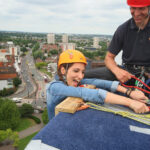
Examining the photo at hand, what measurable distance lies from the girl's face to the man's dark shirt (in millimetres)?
809

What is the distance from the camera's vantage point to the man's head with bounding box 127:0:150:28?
74.6 inches

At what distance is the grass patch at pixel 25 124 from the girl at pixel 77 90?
45.6ft

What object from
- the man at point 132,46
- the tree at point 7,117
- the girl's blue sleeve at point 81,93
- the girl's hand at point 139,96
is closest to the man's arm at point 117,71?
the man at point 132,46

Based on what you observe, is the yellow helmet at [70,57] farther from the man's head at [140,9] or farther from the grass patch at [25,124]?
the grass patch at [25,124]

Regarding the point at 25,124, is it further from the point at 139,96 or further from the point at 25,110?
the point at 139,96

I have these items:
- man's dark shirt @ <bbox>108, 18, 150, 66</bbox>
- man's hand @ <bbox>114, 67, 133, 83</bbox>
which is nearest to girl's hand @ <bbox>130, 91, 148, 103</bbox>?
man's hand @ <bbox>114, 67, 133, 83</bbox>

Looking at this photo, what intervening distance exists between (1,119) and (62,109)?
46.4 ft

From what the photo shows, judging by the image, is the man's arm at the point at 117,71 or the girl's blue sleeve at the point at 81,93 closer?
the girl's blue sleeve at the point at 81,93

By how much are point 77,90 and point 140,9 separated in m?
1.16

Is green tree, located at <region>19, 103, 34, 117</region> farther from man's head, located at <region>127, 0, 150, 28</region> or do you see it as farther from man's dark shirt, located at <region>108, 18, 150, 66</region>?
man's head, located at <region>127, 0, 150, 28</region>

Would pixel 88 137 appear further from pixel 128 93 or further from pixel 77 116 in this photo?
pixel 128 93

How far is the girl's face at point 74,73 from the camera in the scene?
1.91 metres

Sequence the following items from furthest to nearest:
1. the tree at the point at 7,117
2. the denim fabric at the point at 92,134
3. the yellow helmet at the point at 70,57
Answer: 1. the tree at the point at 7,117
2. the yellow helmet at the point at 70,57
3. the denim fabric at the point at 92,134

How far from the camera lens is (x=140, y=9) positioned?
1948 millimetres
